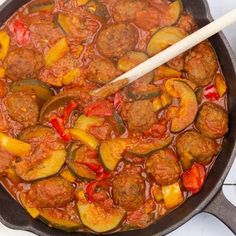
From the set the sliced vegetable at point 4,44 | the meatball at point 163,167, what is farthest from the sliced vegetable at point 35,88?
the meatball at point 163,167

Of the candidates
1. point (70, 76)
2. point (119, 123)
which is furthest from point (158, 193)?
point (70, 76)

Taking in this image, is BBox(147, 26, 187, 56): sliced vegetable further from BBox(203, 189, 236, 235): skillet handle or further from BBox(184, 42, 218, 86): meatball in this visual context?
BBox(203, 189, 236, 235): skillet handle

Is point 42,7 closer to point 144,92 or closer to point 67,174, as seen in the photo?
point 144,92

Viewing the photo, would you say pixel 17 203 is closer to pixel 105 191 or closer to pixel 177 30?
pixel 105 191

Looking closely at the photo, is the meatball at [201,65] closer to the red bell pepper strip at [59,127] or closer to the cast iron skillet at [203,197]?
the cast iron skillet at [203,197]

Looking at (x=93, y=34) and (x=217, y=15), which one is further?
(x=217, y=15)

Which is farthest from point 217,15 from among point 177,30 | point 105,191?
point 105,191
